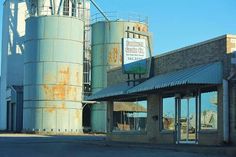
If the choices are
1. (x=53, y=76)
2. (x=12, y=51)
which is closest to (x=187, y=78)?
(x=53, y=76)

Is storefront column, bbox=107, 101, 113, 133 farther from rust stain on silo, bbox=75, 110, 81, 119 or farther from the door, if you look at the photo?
rust stain on silo, bbox=75, 110, 81, 119

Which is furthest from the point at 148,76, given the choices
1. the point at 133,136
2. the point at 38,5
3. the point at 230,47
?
the point at 38,5

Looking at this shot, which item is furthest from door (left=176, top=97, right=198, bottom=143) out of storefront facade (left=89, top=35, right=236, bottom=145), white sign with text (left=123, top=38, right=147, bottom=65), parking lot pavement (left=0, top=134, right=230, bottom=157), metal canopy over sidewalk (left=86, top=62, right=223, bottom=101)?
white sign with text (left=123, top=38, right=147, bottom=65)

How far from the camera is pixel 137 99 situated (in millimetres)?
32938

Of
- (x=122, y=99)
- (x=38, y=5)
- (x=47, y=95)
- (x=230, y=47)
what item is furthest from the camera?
(x=38, y=5)

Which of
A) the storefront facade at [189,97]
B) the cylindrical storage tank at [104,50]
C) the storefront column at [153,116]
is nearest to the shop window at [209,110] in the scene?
the storefront facade at [189,97]

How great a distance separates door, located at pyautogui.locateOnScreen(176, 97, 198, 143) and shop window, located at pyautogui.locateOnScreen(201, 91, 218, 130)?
2.22 feet

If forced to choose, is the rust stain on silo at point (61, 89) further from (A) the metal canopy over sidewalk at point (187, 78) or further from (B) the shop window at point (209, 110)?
(B) the shop window at point (209, 110)

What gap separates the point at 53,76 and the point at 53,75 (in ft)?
0.38

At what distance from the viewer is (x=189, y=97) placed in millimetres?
25609

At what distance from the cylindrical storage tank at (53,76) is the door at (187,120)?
1279 inches

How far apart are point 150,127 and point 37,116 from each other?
29875 millimetres

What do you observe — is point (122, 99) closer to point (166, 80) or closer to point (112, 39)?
point (166, 80)

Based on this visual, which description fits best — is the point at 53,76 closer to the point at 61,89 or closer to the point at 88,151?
the point at 61,89
